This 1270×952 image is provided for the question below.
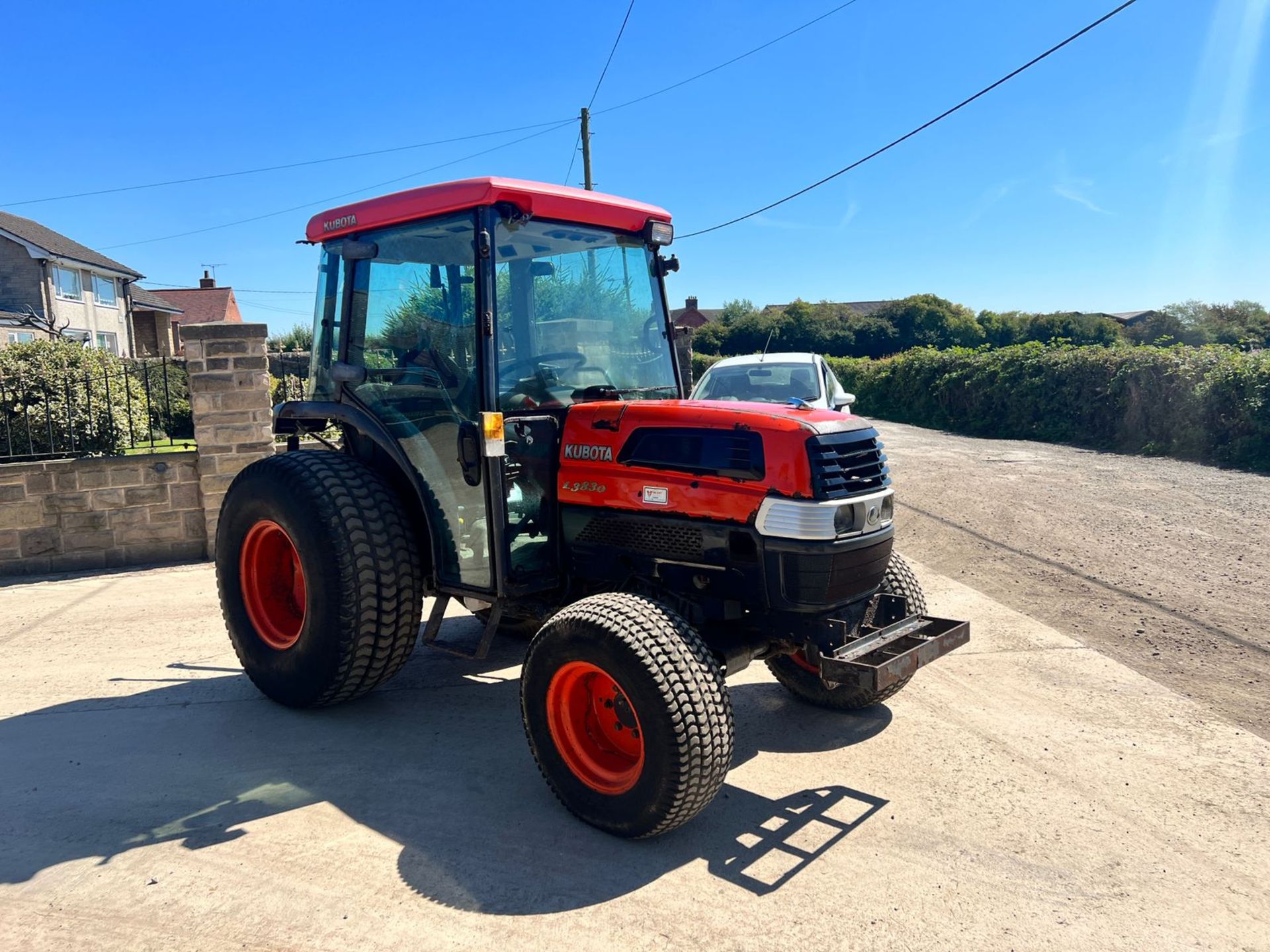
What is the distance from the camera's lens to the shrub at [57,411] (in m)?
7.66

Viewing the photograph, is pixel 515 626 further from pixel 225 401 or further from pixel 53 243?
pixel 53 243

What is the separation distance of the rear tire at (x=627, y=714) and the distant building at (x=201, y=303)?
45.4 meters

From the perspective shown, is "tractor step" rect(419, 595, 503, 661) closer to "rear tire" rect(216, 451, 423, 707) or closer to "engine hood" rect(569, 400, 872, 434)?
"rear tire" rect(216, 451, 423, 707)

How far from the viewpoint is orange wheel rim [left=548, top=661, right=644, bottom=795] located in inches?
130

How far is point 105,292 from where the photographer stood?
35969mm

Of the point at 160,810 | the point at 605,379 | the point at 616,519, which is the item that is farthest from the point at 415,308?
the point at 160,810

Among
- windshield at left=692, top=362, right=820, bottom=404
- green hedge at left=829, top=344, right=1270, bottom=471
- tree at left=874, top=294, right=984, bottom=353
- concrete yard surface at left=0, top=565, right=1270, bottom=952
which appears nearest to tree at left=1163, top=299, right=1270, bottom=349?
tree at left=874, top=294, right=984, bottom=353

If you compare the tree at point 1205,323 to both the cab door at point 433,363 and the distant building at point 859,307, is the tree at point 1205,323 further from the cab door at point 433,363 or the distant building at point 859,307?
the cab door at point 433,363

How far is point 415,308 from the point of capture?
13.9 ft

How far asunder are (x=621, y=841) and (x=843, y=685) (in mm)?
1356

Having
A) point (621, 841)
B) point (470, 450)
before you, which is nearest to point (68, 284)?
point (470, 450)

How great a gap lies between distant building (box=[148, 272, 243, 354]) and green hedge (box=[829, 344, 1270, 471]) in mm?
36532

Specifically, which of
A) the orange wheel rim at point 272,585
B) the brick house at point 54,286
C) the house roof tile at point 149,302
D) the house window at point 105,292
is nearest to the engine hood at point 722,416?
the orange wheel rim at point 272,585

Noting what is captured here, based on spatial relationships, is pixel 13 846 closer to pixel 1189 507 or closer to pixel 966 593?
pixel 966 593
